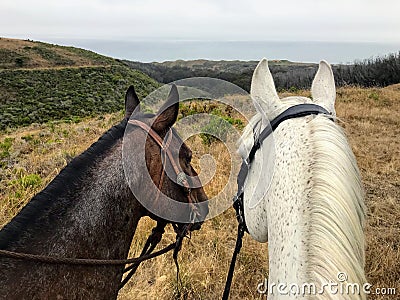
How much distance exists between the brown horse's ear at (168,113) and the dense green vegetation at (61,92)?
27.9 meters

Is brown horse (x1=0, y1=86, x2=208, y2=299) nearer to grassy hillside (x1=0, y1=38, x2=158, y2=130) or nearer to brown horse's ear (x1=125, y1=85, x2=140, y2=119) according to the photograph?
brown horse's ear (x1=125, y1=85, x2=140, y2=119)

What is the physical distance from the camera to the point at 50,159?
7523 mm

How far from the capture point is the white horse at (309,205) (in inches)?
36.7

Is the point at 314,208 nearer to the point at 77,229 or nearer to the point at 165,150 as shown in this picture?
the point at 165,150

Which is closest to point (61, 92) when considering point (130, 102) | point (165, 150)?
point (130, 102)

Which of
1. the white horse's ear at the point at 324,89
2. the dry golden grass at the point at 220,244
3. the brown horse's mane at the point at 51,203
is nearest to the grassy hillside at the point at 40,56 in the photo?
the dry golden grass at the point at 220,244

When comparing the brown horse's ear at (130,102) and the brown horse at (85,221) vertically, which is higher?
the brown horse's ear at (130,102)

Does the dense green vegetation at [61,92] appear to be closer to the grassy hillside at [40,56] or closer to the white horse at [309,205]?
the grassy hillside at [40,56]

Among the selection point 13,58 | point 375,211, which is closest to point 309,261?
point 375,211

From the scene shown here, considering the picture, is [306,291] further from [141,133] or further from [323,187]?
[141,133]

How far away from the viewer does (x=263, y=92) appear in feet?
4.76

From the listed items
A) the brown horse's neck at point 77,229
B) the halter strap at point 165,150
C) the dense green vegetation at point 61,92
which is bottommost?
the brown horse's neck at point 77,229

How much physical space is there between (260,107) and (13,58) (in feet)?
170

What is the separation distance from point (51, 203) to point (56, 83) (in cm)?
4359
